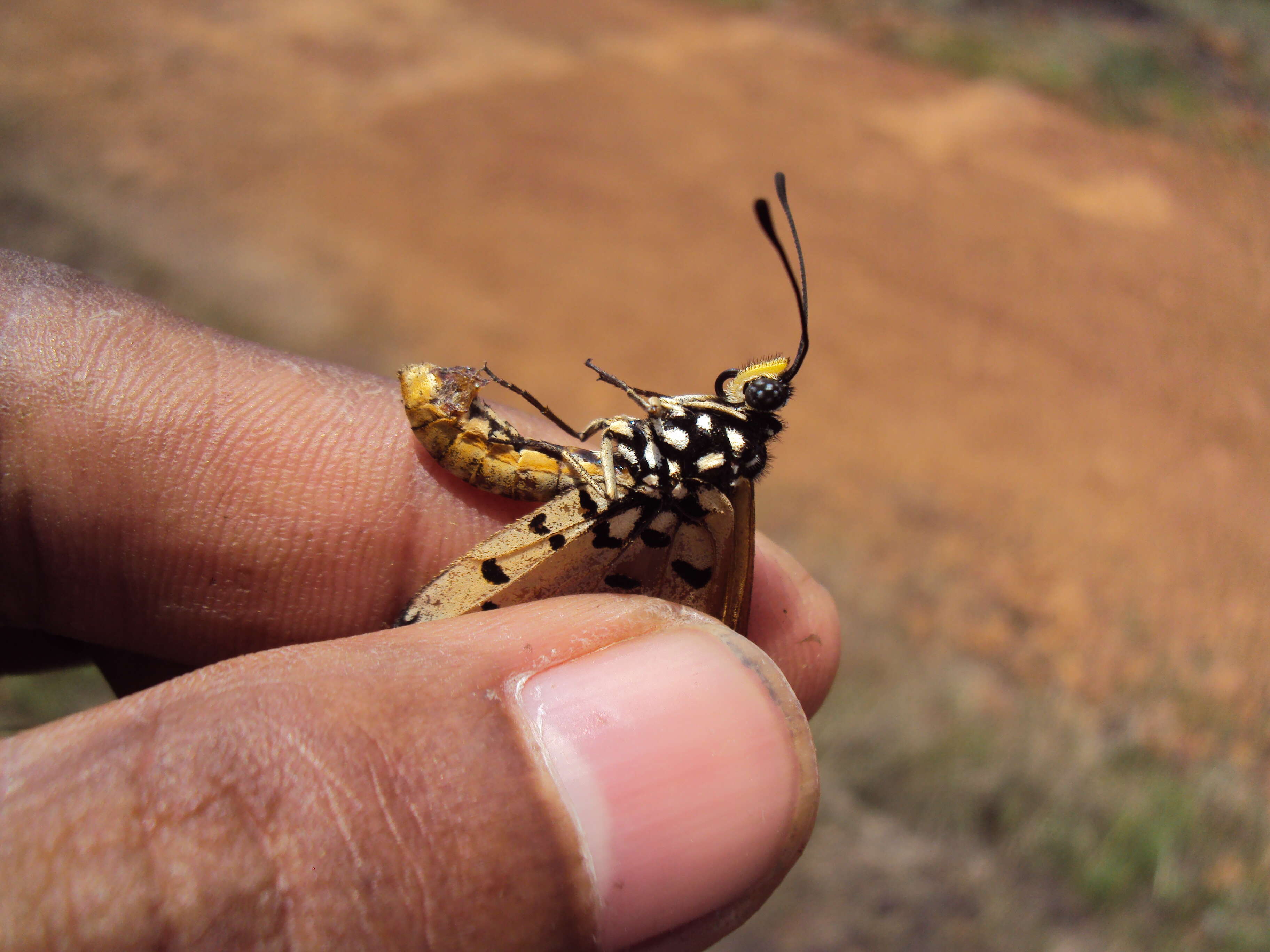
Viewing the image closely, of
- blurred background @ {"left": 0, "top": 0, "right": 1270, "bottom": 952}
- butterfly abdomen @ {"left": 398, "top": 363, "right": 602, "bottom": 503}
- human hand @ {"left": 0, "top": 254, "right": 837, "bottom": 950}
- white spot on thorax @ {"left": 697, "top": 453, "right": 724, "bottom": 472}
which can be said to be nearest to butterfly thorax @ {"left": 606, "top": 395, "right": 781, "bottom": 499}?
white spot on thorax @ {"left": 697, "top": 453, "right": 724, "bottom": 472}

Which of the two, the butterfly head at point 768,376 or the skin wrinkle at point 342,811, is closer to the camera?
the skin wrinkle at point 342,811

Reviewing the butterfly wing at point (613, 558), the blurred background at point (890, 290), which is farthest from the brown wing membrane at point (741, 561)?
the blurred background at point (890, 290)

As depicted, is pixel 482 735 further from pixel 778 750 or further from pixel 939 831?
pixel 939 831

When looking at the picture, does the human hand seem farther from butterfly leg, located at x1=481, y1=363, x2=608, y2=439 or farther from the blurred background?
the blurred background

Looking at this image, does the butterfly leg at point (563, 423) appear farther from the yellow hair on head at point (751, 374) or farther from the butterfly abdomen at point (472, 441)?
the yellow hair on head at point (751, 374)

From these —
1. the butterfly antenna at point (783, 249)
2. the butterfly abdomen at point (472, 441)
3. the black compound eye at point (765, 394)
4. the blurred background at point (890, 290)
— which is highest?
the butterfly antenna at point (783, 249)
